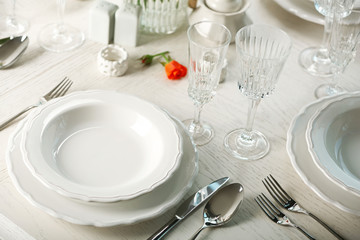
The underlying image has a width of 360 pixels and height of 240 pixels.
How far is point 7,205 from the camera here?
93cm

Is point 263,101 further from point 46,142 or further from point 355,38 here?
point 46,142

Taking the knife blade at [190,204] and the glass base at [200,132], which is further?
the glass base at [200,132]

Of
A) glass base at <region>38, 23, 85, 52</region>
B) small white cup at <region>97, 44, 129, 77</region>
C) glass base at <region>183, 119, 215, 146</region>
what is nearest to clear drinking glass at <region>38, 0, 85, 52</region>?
glass base at <region>38, 23, 85, 52</region>

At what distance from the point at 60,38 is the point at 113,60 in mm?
178

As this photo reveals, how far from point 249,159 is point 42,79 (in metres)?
0.51

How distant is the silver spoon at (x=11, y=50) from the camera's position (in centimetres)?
123

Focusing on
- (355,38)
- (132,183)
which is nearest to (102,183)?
(132,183)

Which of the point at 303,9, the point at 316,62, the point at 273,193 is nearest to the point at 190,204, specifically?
the point at 273,193

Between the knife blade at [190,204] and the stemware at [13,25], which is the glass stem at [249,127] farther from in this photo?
the stemware at [13,25]

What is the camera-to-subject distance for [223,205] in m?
Result: 0.94

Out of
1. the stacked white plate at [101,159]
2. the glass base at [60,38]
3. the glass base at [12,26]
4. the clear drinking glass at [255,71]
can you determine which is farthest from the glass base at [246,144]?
the glass base at [12,26]

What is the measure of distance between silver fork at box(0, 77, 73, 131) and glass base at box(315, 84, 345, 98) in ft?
1.92

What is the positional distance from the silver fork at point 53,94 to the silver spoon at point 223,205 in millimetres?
440

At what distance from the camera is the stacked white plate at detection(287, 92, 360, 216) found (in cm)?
95
